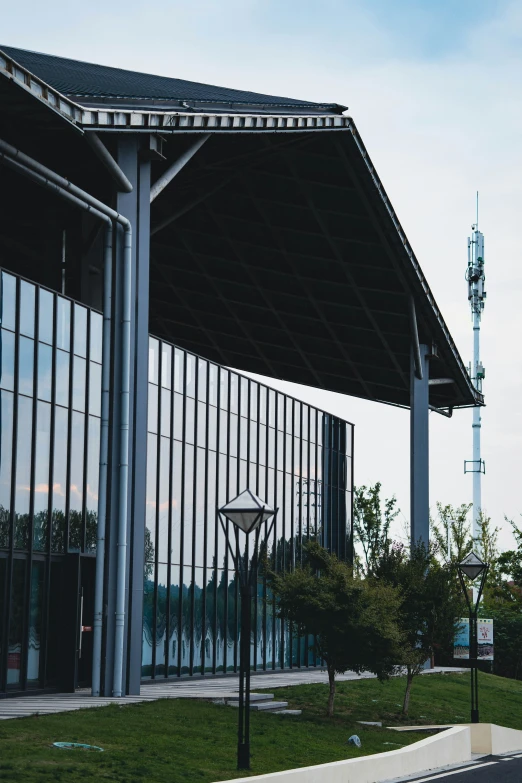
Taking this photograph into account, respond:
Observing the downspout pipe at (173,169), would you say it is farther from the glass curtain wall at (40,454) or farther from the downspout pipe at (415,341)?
the downspout pipe at (415,341)

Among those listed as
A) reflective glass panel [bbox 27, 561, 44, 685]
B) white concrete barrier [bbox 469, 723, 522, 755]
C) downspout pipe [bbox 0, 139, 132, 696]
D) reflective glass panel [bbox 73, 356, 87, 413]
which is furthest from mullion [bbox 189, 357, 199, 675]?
white concrete barrier [bbox 469, 723, 522, 755]

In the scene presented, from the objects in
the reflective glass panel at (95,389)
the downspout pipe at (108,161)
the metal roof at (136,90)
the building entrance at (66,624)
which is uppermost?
the metal roof at (136,90)

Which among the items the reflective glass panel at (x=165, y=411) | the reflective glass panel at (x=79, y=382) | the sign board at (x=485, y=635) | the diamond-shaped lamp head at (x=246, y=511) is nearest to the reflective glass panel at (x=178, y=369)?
the reflective glass panel at (x=165, y=411)

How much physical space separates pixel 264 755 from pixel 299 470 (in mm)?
29969

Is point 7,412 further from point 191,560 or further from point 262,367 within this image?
point 262,367

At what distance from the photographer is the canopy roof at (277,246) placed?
32.3 metres

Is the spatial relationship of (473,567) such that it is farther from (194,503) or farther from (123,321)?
(123,321)

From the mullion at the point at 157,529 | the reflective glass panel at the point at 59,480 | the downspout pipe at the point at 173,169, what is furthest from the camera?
the mullion at the point at 157,529

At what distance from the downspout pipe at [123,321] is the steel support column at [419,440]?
23.5 meters

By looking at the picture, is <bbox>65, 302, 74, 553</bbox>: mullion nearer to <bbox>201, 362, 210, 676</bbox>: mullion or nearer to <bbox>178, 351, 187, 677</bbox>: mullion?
<bbox>178, 351, 187, 677</bbox>: mullion

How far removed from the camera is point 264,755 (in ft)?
67.5

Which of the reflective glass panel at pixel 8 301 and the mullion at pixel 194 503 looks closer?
the reflective glass panel at pixel 8 301

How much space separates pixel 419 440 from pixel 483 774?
28990 mm

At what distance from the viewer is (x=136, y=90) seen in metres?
31.5
